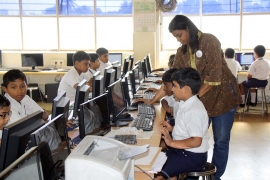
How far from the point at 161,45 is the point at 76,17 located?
76.7 inches

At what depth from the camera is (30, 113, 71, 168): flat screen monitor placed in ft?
5.12

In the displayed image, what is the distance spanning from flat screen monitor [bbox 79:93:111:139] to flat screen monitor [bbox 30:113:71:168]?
349 mm

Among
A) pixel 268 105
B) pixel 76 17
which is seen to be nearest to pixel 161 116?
pixel 268 105

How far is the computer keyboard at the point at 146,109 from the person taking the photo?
11.4 feet

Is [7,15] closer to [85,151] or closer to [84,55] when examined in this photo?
[84,55]

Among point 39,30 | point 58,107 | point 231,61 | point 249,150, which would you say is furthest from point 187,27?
point 39,30

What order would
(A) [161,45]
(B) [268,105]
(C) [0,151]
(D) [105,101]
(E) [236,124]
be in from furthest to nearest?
(A) [161,45], (B) [268,105], (E) [236,124], (D) [105,101], (C) [0,151]

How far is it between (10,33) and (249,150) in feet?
18.9

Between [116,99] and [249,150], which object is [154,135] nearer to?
[116,99]

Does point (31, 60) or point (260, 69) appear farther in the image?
point (31, 60)

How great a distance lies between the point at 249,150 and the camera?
4.70m

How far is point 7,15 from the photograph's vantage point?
8.02 meters

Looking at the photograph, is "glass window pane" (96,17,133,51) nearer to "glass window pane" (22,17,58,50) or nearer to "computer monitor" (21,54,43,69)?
"glass window pane" (22,17,58,50)

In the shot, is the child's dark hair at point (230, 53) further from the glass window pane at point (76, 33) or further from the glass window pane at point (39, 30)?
the glass window pane at point (39, 30)
